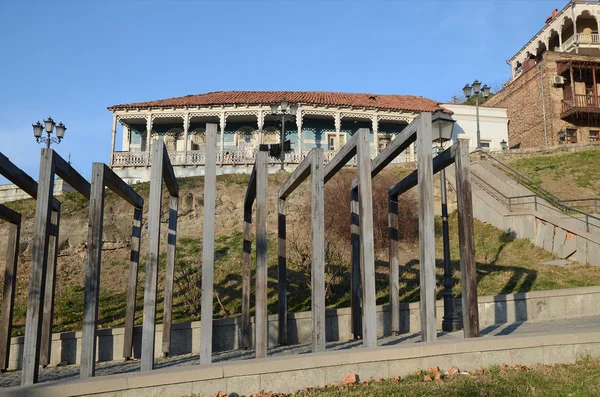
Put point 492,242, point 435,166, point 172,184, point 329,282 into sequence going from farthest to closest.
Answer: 1. point 492,242
2. point 329,282
3. point 172,184
4. point 435,166

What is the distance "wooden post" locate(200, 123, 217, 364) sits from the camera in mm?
5578

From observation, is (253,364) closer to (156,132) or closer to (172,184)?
(172,184)

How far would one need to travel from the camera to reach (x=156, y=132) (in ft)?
100.0

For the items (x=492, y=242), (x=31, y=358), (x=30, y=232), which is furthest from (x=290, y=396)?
(x=30, y=232)

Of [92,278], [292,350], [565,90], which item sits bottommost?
[292,350]

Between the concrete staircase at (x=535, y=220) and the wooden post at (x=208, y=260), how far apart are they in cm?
1069

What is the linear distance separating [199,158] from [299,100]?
22.7 feet

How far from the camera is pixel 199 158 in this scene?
26.7 meters

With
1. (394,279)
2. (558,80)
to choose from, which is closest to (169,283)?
(394,279)

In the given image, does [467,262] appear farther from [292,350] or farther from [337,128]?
[337,128]

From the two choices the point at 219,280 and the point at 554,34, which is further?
the point at 554,34

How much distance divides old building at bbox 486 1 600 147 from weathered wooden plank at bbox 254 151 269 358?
31122 mm

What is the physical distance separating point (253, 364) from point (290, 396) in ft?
1.60

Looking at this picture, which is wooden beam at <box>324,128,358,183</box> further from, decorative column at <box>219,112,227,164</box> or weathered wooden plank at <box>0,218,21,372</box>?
decorative column at <box>219,112,227,164</box>
